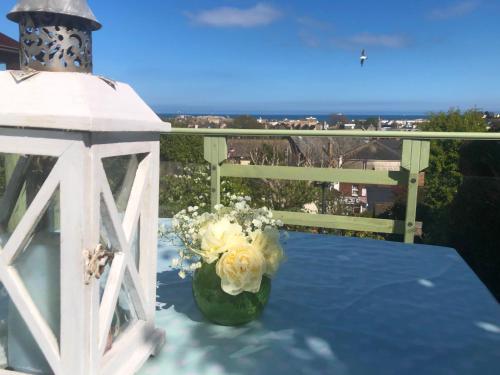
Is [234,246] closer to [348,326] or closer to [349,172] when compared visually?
[348,326]

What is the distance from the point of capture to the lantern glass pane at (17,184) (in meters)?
0.75

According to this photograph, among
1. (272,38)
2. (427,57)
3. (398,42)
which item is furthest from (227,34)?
(427,57)

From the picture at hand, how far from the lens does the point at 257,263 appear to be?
42.8 inches

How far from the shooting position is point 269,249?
1157 mm

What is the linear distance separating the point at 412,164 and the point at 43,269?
6.42 feet

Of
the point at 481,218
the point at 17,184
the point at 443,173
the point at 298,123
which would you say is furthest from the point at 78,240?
the point at 298,123

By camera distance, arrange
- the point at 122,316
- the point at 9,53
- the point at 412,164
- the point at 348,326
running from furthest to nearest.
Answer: the point at 9,53
the point at 412,164
the point at 348,326
the point at 122,316

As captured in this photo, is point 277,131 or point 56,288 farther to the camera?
point 277,131

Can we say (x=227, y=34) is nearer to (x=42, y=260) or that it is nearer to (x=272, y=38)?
(x=272, y=38)

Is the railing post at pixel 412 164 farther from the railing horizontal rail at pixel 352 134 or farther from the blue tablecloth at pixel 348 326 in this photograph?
the blue tablecloth at pixel 348 326

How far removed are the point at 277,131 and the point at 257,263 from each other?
63.5 inches

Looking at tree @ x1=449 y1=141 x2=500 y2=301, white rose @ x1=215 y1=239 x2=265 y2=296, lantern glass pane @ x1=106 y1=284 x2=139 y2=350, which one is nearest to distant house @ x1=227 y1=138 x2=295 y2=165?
tree @ x1=449 y1=141 x2=500 y2=301

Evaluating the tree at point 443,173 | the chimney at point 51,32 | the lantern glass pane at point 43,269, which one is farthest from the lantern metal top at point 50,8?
the tree at point 443,173

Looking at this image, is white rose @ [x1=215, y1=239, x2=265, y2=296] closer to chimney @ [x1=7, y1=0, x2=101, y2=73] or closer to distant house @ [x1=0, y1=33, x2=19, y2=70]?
chimney @ [x1=7, y1=0, x2=101, y2=73]
